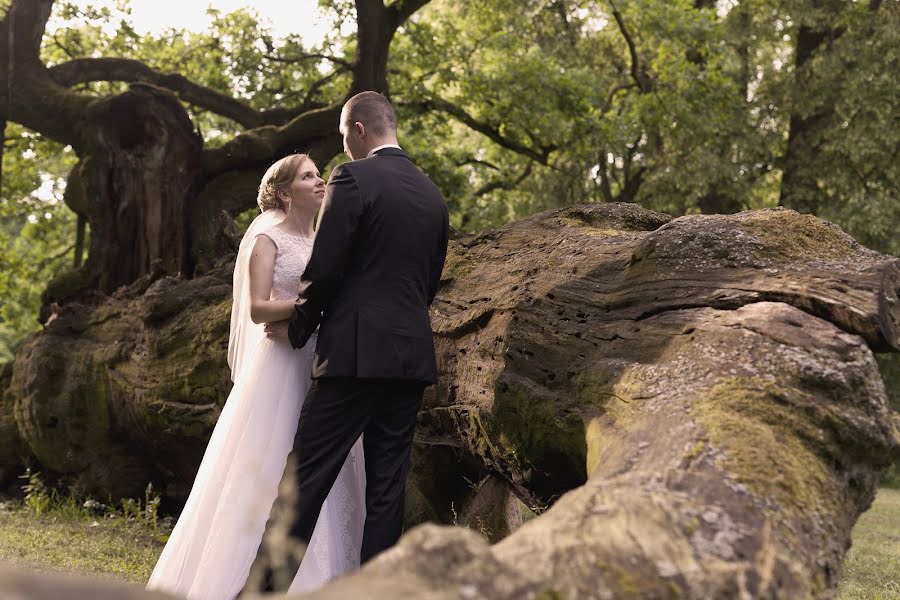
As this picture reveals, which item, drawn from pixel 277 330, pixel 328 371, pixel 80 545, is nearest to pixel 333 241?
pixel 328 371

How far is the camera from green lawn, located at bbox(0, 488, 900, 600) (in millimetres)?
7254

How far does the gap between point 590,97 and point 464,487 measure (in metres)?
13.1

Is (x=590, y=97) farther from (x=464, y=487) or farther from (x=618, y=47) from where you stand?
(x=464, y=487)

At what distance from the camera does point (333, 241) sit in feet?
15.1

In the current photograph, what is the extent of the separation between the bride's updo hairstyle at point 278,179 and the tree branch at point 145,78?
867cm

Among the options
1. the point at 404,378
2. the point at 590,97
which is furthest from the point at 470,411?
the point at 590,97

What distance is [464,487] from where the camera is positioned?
7105 mm

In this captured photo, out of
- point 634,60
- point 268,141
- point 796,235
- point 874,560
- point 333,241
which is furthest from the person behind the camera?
point 634,60

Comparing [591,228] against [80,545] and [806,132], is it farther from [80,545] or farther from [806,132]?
[806,132]

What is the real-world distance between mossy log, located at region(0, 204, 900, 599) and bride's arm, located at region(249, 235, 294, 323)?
1291mm

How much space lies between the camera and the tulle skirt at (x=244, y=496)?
528 centimetres

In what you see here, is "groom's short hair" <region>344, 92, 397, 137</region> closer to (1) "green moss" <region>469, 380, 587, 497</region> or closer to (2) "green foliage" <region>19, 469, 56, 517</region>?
(1) "green moss" <region>469, 380, 587, 497</region>

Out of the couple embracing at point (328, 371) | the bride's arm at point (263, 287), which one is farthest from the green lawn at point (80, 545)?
the bride's arm at point (263, 287)

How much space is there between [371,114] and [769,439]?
107 inches
